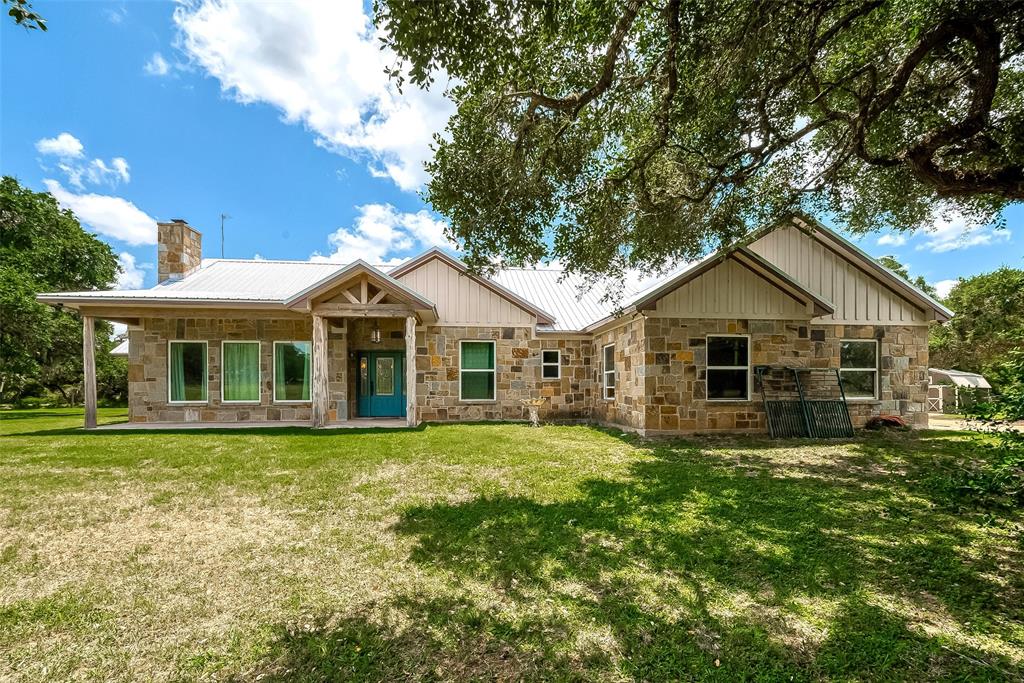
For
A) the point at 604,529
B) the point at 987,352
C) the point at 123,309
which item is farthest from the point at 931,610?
the point at 987,352

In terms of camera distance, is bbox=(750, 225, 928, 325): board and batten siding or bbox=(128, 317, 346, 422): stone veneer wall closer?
bbox=(750, 225, 928, 325): board and batten siding

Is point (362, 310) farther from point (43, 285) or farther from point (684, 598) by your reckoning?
point (43, 285)

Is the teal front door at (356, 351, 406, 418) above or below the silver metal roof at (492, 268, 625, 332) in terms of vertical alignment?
below

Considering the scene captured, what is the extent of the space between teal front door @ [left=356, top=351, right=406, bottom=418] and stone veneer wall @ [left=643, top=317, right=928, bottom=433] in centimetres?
679

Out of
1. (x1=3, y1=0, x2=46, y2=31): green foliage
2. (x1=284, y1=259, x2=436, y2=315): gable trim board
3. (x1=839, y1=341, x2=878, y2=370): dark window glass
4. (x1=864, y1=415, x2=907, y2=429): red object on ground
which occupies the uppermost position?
(x1=3, y1=0, x2=46, y2=31): green foliage

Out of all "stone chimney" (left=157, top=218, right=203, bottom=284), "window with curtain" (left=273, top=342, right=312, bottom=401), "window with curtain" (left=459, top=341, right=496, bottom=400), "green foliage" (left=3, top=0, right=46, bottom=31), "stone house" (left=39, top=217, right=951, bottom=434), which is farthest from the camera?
"stone chimney" (left=157, top=218, right=203, bottom=284)

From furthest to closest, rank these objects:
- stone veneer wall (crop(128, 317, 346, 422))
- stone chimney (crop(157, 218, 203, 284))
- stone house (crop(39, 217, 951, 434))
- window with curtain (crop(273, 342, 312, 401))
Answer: stone chimney (crop(157, 218, 203, 284))
window with curtain (crop(273, 342, 312, 401))
stone veneer wall (crop(128, 317, 346, 422))
stone house (crop(39, 217, 951, 434))

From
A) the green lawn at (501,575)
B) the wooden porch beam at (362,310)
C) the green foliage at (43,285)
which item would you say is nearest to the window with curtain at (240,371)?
the wooden porch beam at (362,310)

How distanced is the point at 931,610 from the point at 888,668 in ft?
2.99

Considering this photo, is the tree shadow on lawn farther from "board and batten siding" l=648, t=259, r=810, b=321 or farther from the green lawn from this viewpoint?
"board and batten siding" l=648, t=259, r=810, b=321

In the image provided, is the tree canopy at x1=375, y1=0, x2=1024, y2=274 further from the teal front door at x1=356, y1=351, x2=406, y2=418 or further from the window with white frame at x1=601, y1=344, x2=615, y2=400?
the teal front door at x1=356, y1=351, x2=406, y2=418

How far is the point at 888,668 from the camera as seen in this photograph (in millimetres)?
2408

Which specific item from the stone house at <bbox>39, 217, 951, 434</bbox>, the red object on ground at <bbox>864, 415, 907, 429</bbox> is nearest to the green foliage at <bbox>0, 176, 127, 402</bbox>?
the stone house at <bbox>39, 217, 951, 434</bbox>

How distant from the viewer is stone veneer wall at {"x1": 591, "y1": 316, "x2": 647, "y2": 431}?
9.98 m
